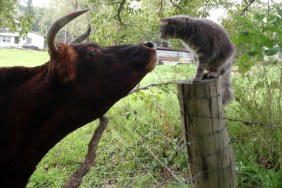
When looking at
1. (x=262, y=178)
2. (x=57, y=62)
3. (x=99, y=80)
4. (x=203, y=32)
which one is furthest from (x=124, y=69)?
(x=262, y=178)

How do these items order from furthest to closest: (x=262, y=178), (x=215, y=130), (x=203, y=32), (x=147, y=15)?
(x=147, y=15), (x=262, y=178), (x=203, y=32), (x=215, y=130)

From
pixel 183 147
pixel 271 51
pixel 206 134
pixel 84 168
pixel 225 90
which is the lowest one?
pixel 183 147

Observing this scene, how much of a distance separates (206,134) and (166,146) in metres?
2.89

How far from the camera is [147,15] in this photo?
261 inches

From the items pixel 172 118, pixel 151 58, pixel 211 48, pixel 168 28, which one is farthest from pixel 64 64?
pixel 172 118

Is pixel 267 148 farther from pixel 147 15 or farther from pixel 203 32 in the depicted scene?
pixel 147 15

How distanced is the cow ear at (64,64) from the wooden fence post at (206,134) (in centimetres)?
58

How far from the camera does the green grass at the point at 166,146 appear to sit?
3221mm

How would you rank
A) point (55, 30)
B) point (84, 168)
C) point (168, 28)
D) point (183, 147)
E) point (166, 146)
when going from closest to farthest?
point (55, 30) → point (84, 168) → point (168, 28) → point (183, 147) → point (166, 146)

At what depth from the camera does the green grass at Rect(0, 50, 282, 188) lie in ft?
10.6

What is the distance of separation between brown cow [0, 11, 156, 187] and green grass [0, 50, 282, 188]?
1.50 meters

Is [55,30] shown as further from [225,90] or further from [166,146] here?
[166,146]

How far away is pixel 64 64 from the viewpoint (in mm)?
1300

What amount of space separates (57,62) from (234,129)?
3.17 meters
